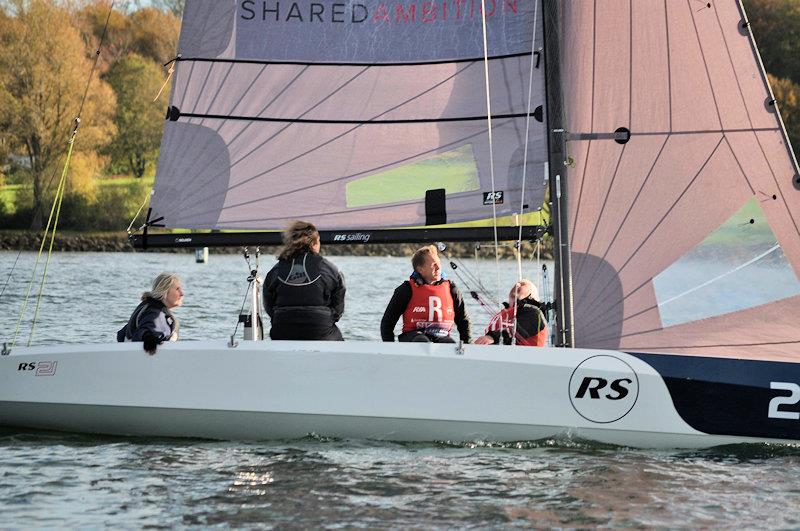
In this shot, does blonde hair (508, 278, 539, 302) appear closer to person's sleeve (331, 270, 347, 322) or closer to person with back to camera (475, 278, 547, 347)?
person with back to camera (475, 278, 547, 347)

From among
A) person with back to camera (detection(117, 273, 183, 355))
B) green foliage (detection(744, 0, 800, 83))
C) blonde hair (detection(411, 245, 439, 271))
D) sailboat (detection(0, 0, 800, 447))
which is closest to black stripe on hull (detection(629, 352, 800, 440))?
sailboat (detection(0, 0, 800, 447))

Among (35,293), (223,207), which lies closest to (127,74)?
(35,293)

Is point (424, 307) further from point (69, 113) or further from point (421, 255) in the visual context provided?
point (69, 113)

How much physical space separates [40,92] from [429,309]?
35.5 m

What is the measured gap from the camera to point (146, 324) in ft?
26.7

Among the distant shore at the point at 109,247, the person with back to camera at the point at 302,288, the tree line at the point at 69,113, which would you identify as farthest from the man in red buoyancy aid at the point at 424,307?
the tree line at the point at 69,113

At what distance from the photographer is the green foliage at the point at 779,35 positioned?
48062 millimetres

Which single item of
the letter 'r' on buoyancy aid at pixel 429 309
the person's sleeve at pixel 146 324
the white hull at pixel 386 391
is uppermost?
the letter 'r' on buoyancy aid at pixel 429 309

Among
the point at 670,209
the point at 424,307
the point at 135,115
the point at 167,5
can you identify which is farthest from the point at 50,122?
the point at 670,209

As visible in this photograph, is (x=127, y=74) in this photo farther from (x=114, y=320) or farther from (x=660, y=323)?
(x=660, y=323)

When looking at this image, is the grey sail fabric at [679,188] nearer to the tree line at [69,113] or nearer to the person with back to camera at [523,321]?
the person with back to camera at [523,321]

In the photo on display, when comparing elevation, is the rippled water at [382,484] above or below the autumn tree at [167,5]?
below

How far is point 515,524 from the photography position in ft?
21.5

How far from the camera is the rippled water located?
6.66 meters
